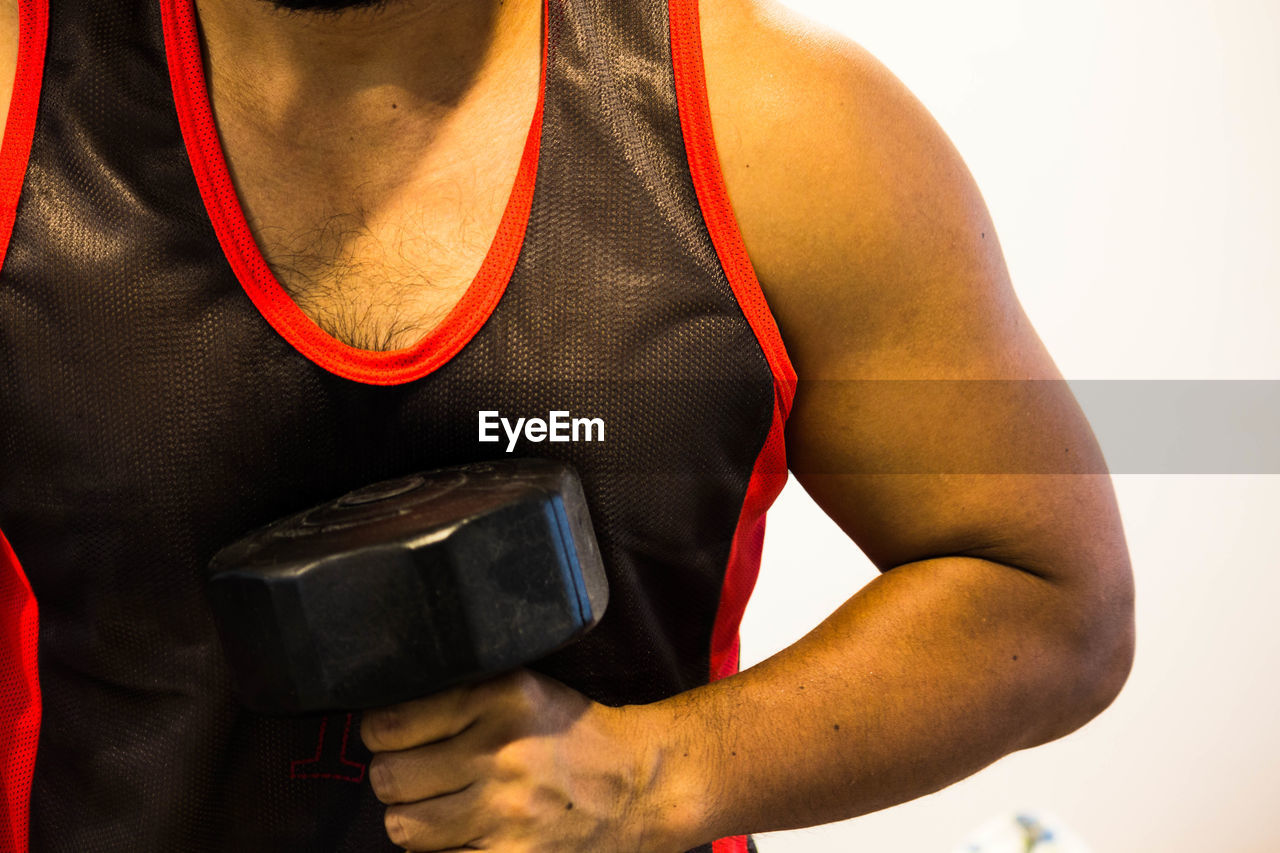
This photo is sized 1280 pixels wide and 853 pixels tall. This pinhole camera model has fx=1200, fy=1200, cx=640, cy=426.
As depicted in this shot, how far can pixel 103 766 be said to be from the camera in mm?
766

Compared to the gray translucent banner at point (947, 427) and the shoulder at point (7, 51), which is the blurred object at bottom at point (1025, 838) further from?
the shoulder at point (7, 51)

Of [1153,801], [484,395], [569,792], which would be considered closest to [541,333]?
[484,395]

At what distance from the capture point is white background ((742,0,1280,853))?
1744mm

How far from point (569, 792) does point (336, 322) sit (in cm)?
30

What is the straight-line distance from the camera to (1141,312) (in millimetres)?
1793

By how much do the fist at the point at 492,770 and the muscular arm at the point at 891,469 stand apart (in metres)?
0.07

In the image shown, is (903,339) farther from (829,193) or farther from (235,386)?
(235,386)

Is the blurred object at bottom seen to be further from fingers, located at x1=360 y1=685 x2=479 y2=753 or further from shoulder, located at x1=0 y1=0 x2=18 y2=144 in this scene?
shoulder, located at x1=0 y1=0 x2=18 y2=144

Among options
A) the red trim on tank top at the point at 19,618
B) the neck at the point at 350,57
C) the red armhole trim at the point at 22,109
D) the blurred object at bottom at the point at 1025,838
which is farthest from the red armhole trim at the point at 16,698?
the blurred object at bottom at the point at 1025,838

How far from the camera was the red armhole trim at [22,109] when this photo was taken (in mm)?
682

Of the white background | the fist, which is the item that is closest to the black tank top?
the fist

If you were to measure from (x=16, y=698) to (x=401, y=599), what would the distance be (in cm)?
38

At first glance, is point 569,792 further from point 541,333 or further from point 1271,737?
point 1271,737

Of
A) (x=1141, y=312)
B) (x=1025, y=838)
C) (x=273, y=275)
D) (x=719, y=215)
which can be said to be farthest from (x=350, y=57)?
(x=1141, y=312)
